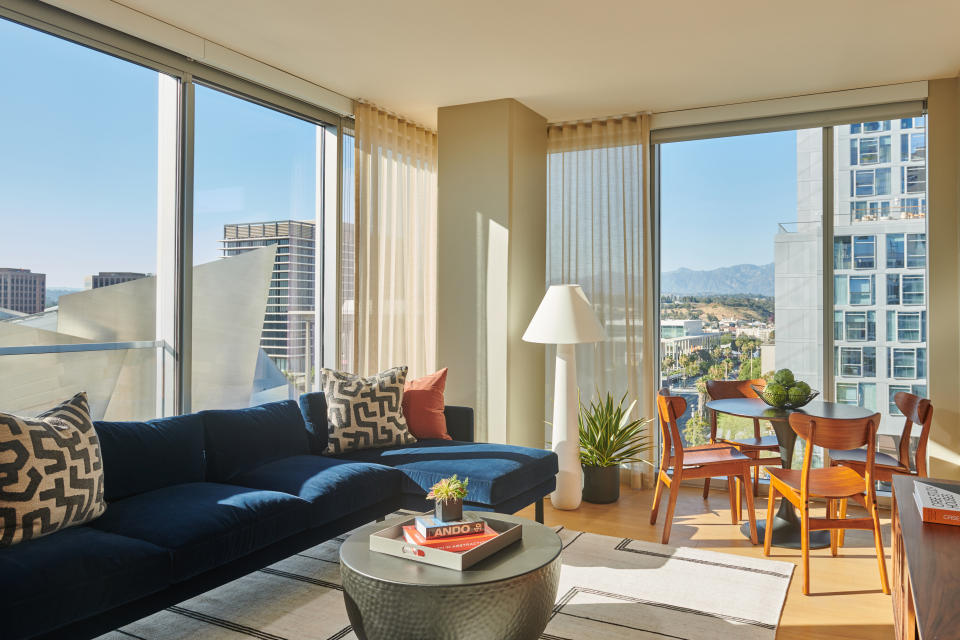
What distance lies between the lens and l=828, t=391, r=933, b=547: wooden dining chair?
364 centimetres

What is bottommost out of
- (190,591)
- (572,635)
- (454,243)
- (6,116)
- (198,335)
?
(572,635)

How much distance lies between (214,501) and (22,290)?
1.34 metres

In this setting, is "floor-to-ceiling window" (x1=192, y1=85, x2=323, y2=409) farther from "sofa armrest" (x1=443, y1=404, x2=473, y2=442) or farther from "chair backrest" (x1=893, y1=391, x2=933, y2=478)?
"chair backrest" (x1=893, y1=391, x2=933, y2=478)

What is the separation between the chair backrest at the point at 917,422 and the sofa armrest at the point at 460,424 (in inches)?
94.5

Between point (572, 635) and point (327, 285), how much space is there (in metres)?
2.98

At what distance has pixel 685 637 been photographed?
2.71 metres

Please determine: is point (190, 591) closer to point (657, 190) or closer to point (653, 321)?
point (653, 321)

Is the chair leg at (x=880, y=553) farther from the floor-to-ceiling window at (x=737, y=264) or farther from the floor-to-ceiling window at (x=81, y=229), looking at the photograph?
the floor-to-ceiling window at (x=81, y=229)

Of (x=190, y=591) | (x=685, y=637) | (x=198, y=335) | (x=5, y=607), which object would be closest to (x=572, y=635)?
(x=685, y=637)

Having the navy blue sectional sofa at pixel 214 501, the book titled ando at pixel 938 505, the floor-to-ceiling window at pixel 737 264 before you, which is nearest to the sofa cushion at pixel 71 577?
the navy blue sectional sofa at pixel 214 501

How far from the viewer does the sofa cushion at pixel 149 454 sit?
A: 2.98 meters

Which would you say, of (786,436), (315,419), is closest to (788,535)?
(786,436)

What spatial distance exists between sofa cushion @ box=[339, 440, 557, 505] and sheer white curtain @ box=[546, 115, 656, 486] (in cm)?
147

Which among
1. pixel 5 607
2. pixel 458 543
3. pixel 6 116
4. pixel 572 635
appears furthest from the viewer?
pixel 6 116
